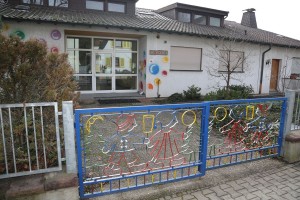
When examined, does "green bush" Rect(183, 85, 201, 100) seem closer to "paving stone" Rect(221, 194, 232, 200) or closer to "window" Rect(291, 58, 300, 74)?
"paving stone" Rect(221, 194, 232, 200)

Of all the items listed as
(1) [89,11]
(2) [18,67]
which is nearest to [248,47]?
(1) [89,11]

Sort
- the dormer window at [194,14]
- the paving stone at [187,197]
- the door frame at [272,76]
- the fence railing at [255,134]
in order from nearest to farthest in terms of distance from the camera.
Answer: the paving stone at [187,197]
the fence railing at [255,134]
the dormer window at [194,14]
the door frame at [272,76]

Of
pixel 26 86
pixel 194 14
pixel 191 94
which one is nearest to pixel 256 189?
pixel 26 86

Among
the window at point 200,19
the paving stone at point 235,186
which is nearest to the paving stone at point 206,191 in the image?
the paving stone at point 235,186

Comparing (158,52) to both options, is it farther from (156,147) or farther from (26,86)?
(26,86)

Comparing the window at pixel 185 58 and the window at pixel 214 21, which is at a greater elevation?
the window at pixel 214 21

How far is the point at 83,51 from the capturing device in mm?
10516

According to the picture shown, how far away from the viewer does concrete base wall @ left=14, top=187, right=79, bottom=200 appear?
2428 millimetres

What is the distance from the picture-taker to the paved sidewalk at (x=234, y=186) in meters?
A: 3.00

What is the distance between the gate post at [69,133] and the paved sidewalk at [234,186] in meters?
0.70

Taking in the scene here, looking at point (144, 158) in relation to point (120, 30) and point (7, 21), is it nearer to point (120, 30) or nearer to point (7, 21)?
point (120, 30)

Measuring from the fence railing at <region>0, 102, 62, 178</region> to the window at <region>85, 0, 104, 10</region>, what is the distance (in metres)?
10.1

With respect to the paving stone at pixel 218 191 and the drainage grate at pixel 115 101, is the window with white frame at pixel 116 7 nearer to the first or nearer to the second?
the drainage grate at pixel 115 101

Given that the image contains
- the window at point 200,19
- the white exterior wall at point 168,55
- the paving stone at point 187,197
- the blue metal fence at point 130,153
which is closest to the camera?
the blue metal fence at point 130,153
